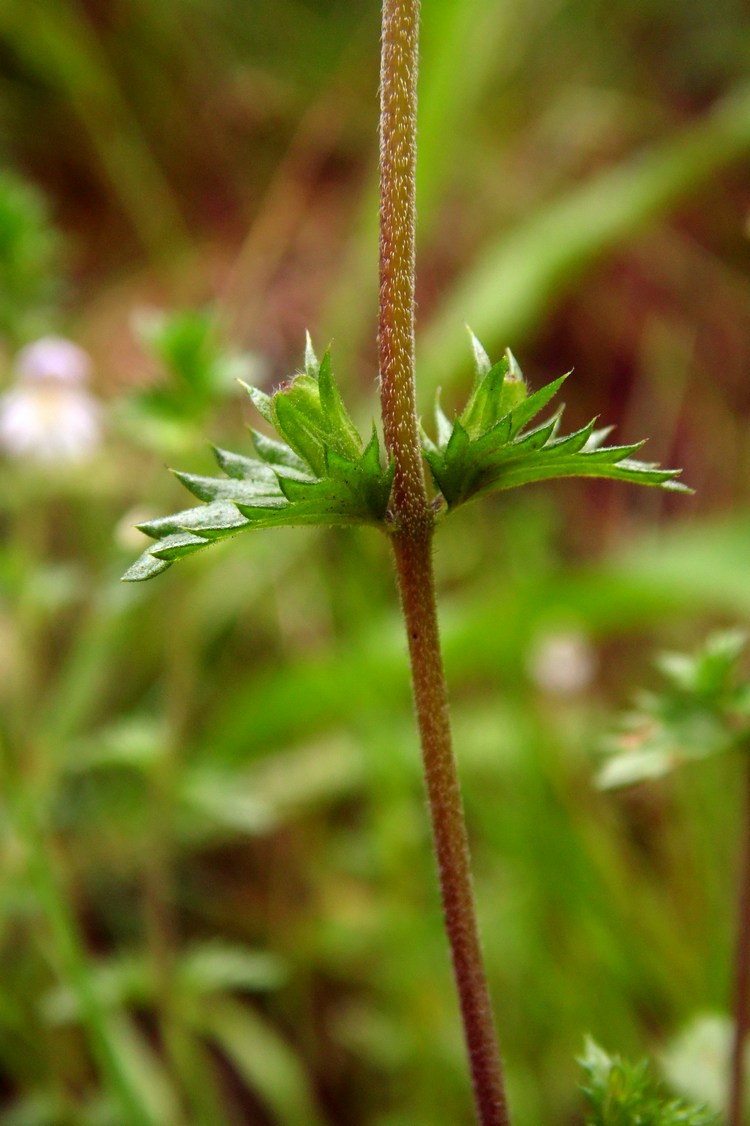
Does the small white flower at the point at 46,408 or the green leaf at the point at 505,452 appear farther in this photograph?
the small white flower at the point at 46,408

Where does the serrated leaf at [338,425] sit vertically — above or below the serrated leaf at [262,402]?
below

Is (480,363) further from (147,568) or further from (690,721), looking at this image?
(690,721)

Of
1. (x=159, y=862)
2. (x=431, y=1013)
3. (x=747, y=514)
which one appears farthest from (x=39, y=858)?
(x=747, y=514)

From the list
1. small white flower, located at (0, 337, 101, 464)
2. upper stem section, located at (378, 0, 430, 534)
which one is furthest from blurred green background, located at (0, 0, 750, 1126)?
upper stem section, located at (378, 0, 430, 534)

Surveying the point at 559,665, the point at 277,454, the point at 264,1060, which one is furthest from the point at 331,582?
the point at 277,454

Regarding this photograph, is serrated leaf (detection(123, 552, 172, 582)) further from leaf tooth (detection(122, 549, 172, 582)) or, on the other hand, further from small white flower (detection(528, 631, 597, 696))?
small white flower (detection(528, 631, 597, 696))

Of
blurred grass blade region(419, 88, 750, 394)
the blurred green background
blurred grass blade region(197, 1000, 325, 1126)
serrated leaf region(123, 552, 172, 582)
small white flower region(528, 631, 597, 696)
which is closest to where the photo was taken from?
serrated leaf region(123, 552, 172, 582)

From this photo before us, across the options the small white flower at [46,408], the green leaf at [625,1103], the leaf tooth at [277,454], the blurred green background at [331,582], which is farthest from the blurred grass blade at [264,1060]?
the leaf tooth at [277,454]

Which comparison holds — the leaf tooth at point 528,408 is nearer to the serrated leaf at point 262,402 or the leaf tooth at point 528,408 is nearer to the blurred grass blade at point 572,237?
the serrated leaf at point 262,402
